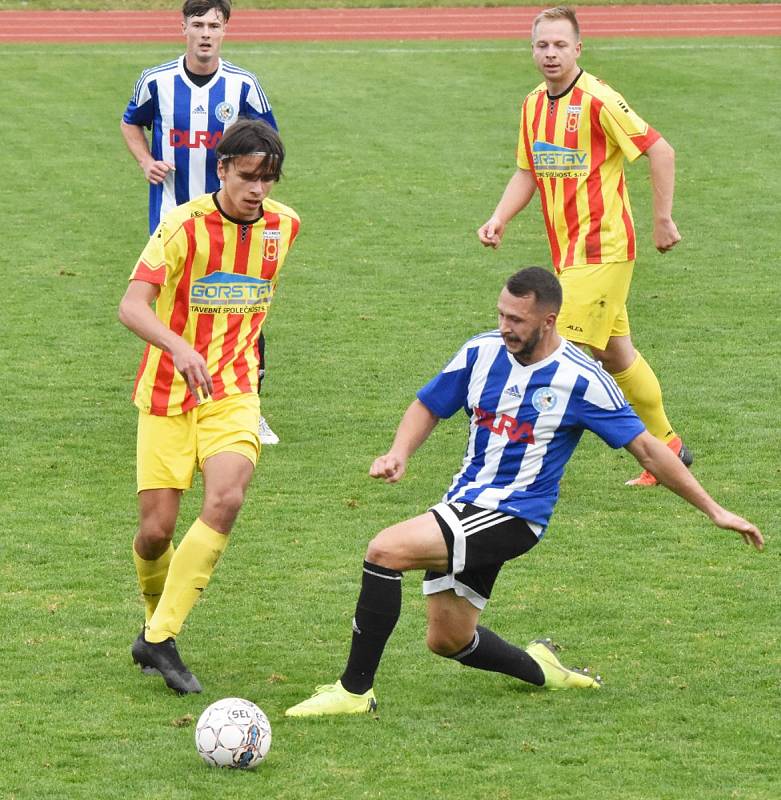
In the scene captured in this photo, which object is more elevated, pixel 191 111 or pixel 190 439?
pixel 191 111

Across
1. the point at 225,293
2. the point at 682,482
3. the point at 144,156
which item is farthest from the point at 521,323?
the point at 144,156

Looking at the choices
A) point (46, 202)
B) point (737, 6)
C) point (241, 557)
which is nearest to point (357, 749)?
point (241, 557)

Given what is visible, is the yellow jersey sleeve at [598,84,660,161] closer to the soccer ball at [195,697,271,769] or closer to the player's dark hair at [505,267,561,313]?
the player's dark hair at [505,267,561,313]

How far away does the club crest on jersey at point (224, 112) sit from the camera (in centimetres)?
901

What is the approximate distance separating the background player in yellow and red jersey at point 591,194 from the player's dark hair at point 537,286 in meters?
2.57

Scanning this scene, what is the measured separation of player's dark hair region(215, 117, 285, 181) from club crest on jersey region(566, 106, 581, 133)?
2.60 metres

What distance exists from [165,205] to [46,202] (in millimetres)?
6900

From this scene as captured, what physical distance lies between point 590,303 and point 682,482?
274cm

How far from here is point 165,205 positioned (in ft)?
29.8

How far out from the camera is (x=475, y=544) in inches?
226

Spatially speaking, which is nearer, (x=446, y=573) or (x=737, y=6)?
(x=446, y=573)

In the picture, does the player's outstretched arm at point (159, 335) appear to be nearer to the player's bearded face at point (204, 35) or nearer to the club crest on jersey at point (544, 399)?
the club crest on jersey at point (544, 399)

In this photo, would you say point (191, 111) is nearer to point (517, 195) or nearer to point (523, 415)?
point (517, 195)

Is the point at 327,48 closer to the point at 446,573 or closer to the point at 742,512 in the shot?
the point at 742,512
